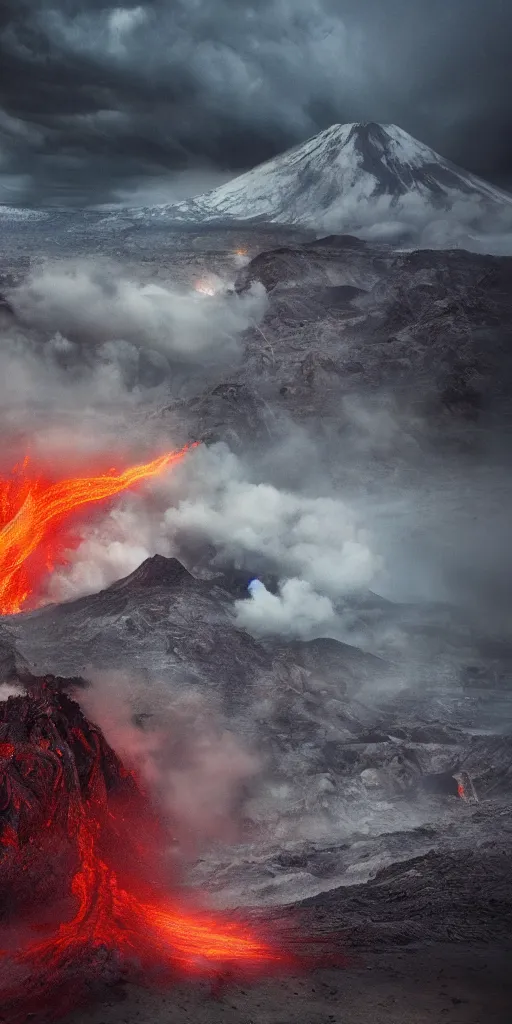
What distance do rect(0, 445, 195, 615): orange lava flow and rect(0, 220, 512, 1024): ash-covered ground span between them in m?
2.44

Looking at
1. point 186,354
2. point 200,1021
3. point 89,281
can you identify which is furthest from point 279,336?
point 200,1021

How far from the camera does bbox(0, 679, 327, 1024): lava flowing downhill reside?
60.5ft

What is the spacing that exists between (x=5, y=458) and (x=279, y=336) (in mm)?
77270

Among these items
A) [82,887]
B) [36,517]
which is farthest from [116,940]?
[36,517]

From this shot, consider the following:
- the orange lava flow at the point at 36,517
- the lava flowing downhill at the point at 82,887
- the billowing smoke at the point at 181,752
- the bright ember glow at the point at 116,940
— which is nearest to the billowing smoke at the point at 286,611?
the billowing smoke at the point at 181,752

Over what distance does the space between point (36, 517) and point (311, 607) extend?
92.2 feet

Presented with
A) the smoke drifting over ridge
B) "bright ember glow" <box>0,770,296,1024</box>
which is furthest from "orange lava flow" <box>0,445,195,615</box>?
"bright ember glow" <box>0,770,296,1024</box>

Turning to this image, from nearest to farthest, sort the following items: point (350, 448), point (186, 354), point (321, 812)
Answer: point (321, 812), point (350, 448), point (186, 354)

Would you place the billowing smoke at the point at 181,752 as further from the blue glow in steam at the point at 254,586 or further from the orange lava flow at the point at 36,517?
the orange lava flow at the point at 36,517

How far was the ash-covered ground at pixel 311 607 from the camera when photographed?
73.5 feet

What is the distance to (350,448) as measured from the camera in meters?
117

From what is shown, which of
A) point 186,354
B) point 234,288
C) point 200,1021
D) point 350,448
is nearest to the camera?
point 200,1021

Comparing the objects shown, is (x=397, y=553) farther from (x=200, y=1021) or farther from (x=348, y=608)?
(x=200, y=1021)

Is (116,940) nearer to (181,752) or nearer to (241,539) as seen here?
(181,752)
